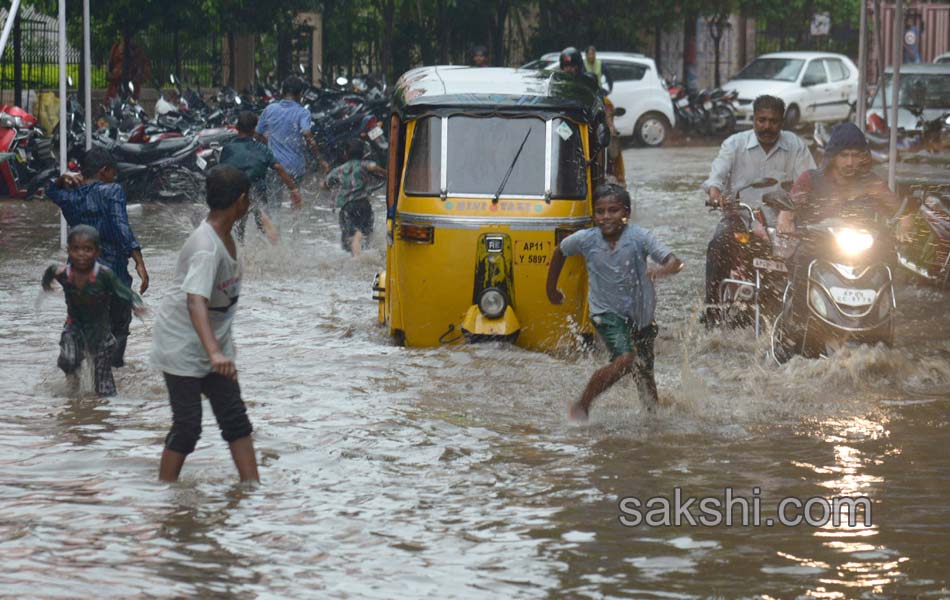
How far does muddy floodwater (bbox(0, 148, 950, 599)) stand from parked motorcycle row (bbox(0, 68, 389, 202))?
302 inches

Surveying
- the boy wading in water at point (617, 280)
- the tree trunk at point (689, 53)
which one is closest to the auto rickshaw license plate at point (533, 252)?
the boy wading in water at point (617, 280)

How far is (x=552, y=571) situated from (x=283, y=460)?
2090 millimetres

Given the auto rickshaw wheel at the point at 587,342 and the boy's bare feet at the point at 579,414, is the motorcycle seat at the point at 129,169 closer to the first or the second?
the auto rickshaw wheel at the point at 587,342

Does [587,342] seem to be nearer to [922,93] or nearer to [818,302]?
Result: [818,302]

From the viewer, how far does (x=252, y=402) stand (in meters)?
8.84

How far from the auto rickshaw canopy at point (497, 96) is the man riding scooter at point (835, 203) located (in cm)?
164

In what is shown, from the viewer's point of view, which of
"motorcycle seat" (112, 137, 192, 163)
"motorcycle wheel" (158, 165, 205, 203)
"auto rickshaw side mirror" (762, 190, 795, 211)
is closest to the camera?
"auto rickshaw side mirror" (762, 190, 795, 211)

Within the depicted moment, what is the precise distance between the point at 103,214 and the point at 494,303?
237 centimetres

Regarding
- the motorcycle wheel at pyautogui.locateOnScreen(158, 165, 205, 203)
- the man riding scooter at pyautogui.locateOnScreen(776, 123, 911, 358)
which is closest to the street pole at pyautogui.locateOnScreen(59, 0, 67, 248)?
the motorcycle wheel at pyautogui.locateOnScreen(158, 165, 205, 203)

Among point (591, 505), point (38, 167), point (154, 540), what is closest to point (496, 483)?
point (591, 505)

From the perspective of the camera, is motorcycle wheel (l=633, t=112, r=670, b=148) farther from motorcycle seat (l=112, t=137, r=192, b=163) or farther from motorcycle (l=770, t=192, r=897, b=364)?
motorcycle (l=770, t=192, r=897, b=364)

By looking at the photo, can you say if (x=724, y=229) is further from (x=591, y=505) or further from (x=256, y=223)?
(x=256, y=223)

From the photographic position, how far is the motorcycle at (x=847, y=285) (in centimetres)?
888

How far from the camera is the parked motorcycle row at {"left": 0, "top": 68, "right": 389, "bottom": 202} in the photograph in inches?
749
